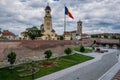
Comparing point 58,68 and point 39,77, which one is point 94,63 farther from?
point 39,77

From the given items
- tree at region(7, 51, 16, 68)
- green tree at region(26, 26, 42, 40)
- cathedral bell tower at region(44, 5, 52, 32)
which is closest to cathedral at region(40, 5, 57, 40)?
cathedral bell tower at region(44, 5, 52, 32)

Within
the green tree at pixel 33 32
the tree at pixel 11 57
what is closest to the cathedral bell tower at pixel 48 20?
the green tree at pixel 33 32

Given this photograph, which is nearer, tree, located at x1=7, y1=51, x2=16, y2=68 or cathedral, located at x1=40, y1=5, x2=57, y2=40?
tree, located at x1=7, y1=51, x2=16, y2=68

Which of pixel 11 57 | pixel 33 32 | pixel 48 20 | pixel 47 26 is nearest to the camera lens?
pixel 11 57

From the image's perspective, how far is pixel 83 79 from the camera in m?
23.0

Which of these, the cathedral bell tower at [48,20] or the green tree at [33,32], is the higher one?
the cathedral bell tower at [48,20]

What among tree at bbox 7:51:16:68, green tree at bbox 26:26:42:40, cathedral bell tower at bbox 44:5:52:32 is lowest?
tree at bbox 7:51:16:68

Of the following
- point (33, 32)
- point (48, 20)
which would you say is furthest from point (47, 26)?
point (33, 32)

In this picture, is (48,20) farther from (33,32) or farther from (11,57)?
(11,57)

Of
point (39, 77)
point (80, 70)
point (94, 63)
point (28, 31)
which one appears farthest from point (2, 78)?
point (28, 31)

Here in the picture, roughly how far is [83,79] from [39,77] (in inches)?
191

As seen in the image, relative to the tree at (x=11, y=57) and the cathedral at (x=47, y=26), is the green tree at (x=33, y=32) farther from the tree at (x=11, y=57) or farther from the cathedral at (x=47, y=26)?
the tree at (x=11, y=57)

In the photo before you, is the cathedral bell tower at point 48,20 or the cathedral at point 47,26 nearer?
the cathedral bell tower at point 48,20

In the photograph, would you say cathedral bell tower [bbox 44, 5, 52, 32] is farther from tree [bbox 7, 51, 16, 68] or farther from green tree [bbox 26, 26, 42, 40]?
tree [bbox 7, 51, 16, 68]
